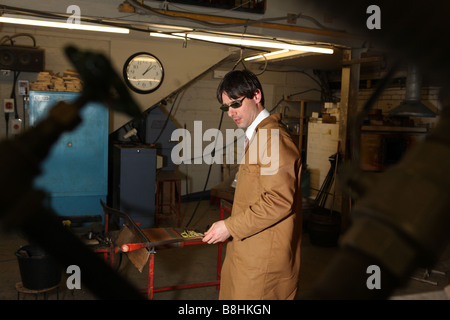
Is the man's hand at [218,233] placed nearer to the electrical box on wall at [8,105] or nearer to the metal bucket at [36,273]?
the metal bucket at [36,273]

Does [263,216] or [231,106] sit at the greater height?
[231,106]

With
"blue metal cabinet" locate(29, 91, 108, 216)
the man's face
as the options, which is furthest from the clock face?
the man's face

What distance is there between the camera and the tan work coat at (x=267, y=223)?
214 centimetres

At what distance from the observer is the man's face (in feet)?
7.79

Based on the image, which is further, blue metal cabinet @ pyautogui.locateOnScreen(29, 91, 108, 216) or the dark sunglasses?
blue metal cabinet @ pyautogui.locateOnScreen(29, 91, 108, 216)

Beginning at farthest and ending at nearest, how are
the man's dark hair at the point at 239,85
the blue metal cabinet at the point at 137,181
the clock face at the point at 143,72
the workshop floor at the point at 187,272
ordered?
the clock face at the point at 143,72 → the blue metal cabinet at the point at 137,181 → the workshop floor at the point at 187,272 → the man's dark hair at the point at 239,85

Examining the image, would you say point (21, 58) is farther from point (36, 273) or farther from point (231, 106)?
point (231, 106)

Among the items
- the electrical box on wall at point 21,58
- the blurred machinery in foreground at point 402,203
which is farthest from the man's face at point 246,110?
the electrical box on wall at point 21,58

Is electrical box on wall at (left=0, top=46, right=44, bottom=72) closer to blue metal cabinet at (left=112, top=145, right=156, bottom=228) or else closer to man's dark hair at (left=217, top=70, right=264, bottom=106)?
blue metal cabinet at (left=112, top=145, right=156, bottom=228)

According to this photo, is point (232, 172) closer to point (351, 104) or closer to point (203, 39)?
point (351, 104)

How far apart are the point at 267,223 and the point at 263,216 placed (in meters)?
0.05

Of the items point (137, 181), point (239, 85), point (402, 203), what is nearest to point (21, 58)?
point (137, 181)

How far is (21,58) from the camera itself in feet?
19.4
